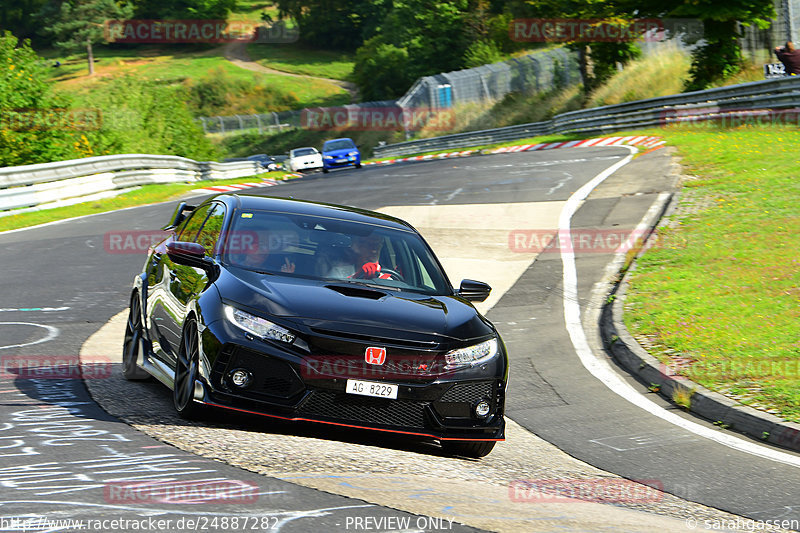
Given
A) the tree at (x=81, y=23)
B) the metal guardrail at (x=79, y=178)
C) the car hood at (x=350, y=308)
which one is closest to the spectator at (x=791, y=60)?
the metal guardrail at (x=79, y=178)

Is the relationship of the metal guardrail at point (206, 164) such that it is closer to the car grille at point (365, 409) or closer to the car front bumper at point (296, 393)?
the car front bumper at point (296, 393)

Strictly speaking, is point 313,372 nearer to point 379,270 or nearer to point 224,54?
point 379,270

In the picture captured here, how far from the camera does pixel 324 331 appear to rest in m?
6.21

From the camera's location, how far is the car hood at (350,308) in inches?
248

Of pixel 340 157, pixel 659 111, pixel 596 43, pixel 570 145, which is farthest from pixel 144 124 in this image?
pixel 596 43

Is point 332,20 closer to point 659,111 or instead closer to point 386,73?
point 386,73

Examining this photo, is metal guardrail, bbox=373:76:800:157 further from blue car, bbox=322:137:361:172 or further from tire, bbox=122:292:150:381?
tire, bbox=122:292:150:381

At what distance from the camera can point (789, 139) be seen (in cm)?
2373

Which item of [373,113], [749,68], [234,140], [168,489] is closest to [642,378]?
[168,489]

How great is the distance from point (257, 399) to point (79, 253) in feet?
37.7

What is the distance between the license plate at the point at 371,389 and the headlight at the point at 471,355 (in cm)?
42

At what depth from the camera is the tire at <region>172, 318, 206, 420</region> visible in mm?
6344

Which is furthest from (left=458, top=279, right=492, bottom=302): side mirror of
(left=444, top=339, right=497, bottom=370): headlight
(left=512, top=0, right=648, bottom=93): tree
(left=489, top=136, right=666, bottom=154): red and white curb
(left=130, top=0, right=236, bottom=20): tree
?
(left=130, top=0, right=236, bottom=20): tree

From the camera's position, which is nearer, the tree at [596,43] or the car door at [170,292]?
the car door at [170,292]
